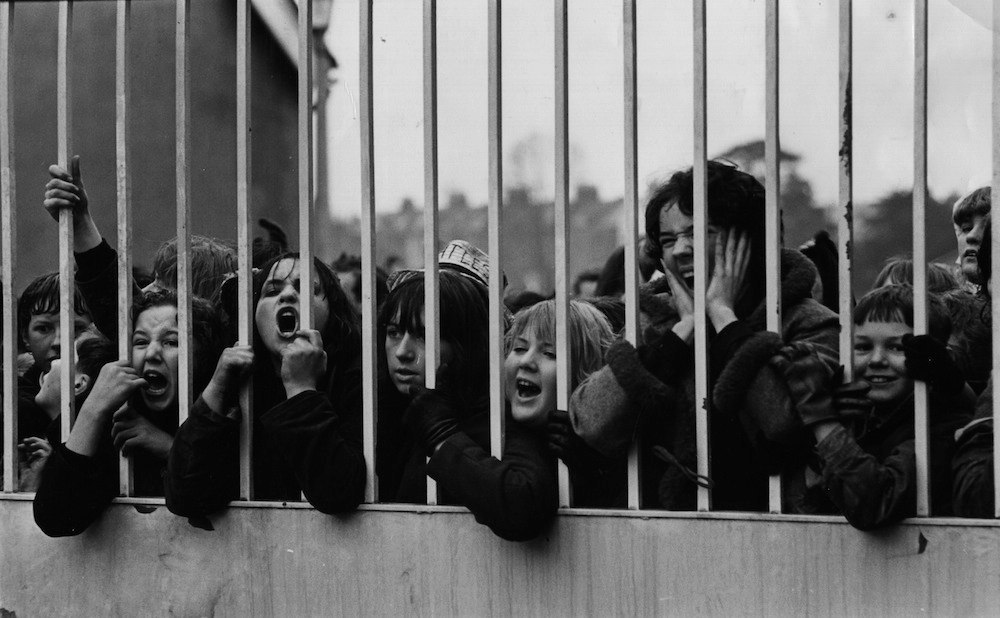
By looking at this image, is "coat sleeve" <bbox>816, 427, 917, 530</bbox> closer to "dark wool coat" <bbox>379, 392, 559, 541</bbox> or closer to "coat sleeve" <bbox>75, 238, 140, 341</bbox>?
"dark wool coat" <bbox>379, 392, 559, 541</bbox>

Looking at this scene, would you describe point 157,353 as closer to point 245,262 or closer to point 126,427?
point 126,427

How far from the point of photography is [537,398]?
10.1 feet

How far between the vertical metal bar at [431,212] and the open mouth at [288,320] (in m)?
0.48

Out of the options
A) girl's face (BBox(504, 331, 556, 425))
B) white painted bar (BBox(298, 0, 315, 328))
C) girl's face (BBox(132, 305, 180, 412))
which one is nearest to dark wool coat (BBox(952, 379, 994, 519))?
girl's face (BBox(504, 331, 556, 425))

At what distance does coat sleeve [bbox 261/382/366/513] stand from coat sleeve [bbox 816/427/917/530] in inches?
44.0

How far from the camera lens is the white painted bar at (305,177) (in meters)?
3.05

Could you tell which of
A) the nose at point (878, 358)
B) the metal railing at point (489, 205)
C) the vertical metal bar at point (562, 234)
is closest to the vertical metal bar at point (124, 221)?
the metal railing at point (489, 205)

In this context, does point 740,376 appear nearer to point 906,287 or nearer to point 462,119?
point 906,287

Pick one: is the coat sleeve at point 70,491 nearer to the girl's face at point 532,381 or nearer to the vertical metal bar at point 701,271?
the girl's face at point 532,381

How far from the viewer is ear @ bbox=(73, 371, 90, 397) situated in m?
3.50

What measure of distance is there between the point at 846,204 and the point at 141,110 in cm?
411

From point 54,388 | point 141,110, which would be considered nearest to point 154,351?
point 54,388

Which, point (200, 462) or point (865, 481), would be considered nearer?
point (865, 481)

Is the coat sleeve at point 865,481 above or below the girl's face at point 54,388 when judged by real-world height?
below
